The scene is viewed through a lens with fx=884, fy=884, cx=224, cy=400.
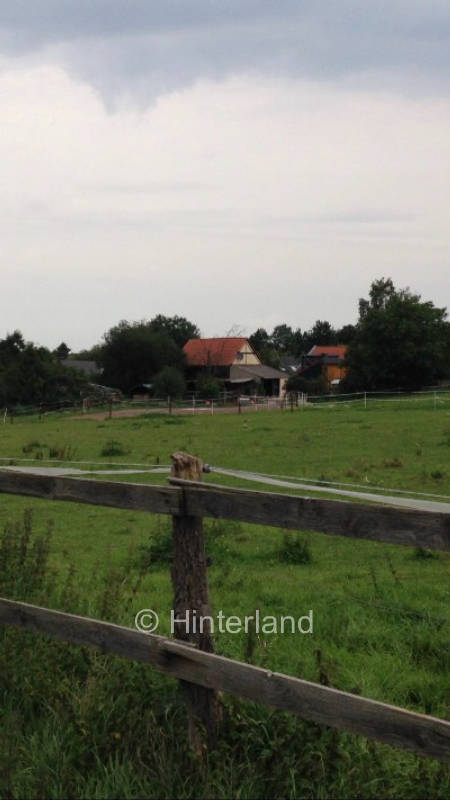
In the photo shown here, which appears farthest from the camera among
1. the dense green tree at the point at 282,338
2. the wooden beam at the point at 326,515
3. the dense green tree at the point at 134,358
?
the dense green tree at the point at 282,338

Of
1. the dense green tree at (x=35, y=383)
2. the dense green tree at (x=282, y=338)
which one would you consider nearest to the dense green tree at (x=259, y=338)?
the dense green tree at (x=282, y=338)

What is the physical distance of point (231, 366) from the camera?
347 ft

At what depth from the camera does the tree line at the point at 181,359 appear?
7281cm

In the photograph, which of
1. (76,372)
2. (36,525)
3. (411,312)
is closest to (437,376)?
(411,312)

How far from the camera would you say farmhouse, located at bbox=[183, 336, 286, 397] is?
4094 inches

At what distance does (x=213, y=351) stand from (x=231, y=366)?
3.00 m

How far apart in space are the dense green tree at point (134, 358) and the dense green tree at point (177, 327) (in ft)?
77.3

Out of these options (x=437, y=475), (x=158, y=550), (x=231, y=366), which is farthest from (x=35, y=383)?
(x=158, y=550)

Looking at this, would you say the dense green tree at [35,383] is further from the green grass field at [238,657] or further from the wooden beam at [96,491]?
the wooden beam at [96,491]

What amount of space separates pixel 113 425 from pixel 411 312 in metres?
52.0

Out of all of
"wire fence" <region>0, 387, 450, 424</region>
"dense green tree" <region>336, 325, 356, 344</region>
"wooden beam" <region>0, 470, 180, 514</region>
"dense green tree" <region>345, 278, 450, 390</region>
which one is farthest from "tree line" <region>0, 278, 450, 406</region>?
"wooden beam" <region>0, 470, 180, 514</region>

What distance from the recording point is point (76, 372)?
251 feet

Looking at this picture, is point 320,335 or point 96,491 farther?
point 320,335

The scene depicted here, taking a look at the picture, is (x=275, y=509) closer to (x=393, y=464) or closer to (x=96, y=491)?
(x=96, y=491)
